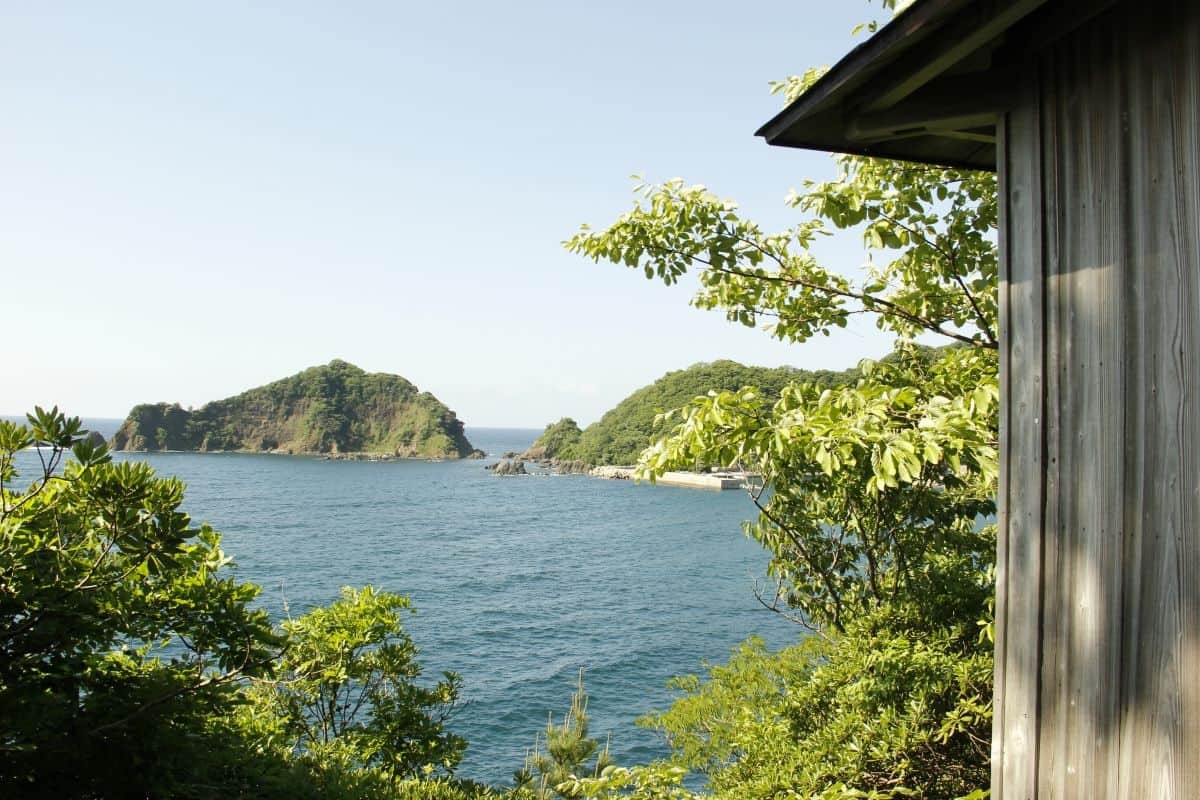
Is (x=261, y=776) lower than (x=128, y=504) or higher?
lower

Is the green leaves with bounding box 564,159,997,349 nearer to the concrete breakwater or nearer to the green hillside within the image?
the green hillside

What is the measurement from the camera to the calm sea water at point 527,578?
23406 mm

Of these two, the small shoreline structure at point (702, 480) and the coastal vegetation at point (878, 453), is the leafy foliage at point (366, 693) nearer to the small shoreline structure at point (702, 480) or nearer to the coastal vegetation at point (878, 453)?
the coastal vegetation at point (878, 453)

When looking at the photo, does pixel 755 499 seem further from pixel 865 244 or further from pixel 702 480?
pixel 702 480

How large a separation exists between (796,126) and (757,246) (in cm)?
250

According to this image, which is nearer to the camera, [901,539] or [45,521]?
[45,521]

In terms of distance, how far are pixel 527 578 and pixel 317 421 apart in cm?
11326

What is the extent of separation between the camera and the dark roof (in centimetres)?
174

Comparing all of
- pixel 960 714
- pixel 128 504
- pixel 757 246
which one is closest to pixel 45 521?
pixel 128 504

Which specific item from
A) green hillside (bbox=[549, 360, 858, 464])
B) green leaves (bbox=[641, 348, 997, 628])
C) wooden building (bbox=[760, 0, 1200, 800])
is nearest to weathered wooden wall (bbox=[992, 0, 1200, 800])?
wooden building (bbox=[760, 0, 1200, 800])

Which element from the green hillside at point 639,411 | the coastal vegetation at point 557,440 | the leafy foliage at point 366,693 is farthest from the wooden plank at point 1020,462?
the coastal vegetation at point 557,440

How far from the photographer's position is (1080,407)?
5.90ft

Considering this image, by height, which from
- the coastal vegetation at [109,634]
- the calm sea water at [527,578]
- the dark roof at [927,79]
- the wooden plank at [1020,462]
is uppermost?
the dark roof at [927,79]

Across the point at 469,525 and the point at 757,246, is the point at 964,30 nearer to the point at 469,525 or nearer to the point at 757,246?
the point at 757,246
